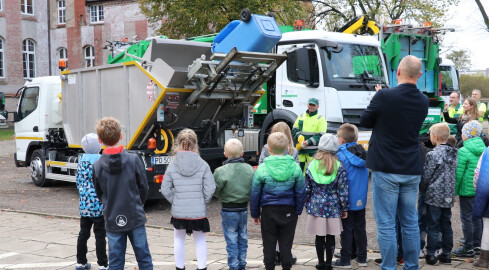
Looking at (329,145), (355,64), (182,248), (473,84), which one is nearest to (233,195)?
(182,248)

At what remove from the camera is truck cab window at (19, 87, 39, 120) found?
11969 mm

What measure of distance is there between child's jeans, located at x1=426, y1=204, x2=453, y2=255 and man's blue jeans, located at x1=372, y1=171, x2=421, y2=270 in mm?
775

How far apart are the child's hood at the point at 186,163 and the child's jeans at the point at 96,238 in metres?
1.01

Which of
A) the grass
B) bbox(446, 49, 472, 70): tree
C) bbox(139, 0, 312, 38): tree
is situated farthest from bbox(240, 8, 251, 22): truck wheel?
bbox(446, 49, 472, 70): tree

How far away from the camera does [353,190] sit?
217 inches

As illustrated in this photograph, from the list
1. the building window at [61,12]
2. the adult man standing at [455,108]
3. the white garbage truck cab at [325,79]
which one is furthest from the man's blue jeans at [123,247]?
the building window at [61,12]

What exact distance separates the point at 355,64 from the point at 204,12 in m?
11.6

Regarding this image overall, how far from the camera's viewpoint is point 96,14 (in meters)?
34.8

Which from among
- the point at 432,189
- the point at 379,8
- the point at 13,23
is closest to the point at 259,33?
the point at 432,189

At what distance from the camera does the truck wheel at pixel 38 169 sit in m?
11.8

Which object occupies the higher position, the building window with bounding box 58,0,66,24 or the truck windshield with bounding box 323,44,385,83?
the building window with bounding box 58,0,66,24

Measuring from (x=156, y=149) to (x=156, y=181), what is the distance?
0.54m

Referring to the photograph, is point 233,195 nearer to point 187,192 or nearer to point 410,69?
point 187,192

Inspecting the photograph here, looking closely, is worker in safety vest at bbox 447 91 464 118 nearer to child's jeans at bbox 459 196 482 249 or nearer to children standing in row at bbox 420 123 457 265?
child's jeans at bbox 459 196 482 249
